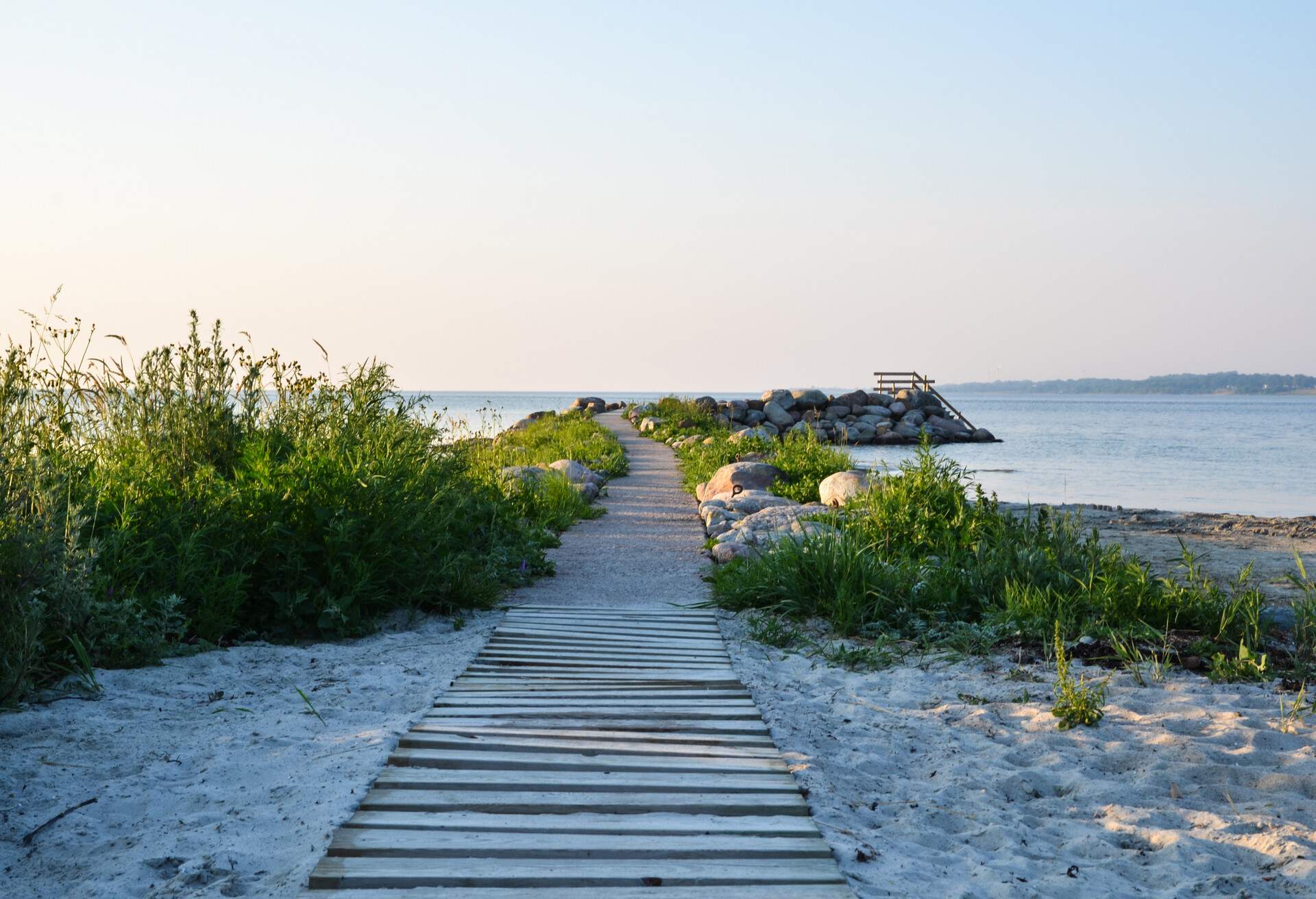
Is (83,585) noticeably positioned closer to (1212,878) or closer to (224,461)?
(224,461)

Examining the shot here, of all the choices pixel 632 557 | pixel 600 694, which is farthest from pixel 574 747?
pixel 632 557

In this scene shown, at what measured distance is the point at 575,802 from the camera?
2.95 m

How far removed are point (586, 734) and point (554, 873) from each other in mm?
1067

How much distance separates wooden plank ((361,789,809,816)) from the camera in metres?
2.92

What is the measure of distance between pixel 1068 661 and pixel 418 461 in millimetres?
4497

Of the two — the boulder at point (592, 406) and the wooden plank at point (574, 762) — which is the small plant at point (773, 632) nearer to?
the wooden plank at point (574, 762)

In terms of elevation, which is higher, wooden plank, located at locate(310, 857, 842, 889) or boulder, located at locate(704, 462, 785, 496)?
Result: boulder, located at locate(704, 462, 785, 496)

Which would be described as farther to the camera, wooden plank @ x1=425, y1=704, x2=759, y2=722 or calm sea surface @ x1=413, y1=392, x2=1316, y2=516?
calm sea surface @ x1=413, y1=392, x2=1316, y2=516

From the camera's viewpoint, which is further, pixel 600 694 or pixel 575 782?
pixel 600 694

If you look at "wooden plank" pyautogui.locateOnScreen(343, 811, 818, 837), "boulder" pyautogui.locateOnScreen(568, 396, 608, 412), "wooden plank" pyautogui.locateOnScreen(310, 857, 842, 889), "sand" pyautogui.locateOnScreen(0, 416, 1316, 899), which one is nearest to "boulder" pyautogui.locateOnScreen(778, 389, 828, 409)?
"boulder" pyautogui.locateOnScreen(568, 396, 608, 412)

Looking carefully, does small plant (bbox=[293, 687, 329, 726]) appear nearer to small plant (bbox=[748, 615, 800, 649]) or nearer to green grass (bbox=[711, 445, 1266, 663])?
small plant (bbox=[748, 615, 800, 649])

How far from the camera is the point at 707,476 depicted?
13328mm

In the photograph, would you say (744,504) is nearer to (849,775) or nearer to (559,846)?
(849,775)

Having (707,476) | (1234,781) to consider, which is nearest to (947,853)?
(1234,781)
